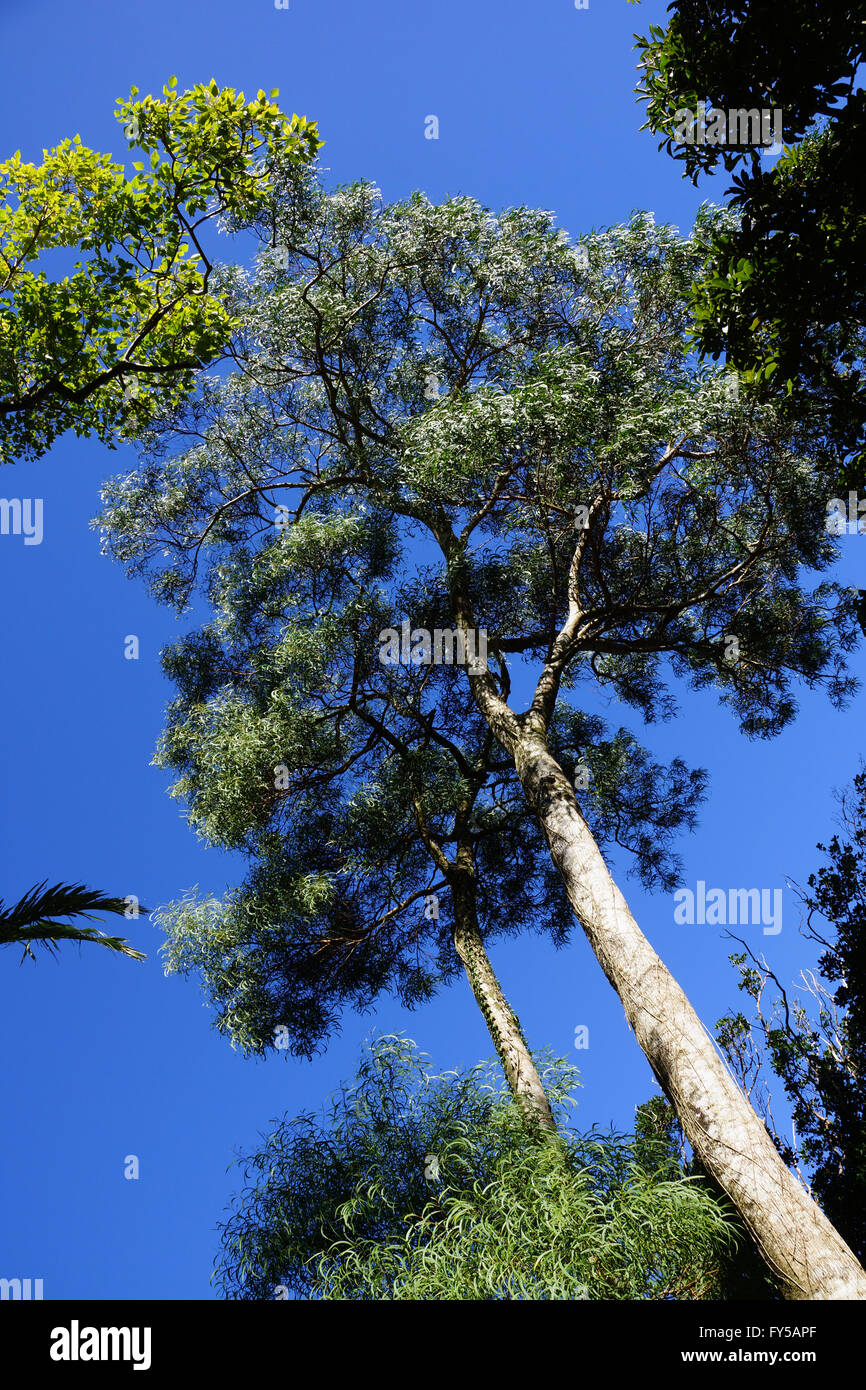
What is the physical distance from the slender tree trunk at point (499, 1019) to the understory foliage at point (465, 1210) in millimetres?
225

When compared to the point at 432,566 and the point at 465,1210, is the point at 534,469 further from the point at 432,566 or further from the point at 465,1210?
the point at 465,1210

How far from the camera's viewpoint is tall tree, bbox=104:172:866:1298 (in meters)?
9.67

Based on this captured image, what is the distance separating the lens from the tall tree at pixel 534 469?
9672 millimetres

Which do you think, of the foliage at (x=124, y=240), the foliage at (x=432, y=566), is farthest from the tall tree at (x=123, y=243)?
the foliage at (x=432, y=566)

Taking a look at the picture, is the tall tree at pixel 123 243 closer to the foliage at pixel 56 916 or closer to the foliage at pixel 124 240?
the foliage at pixel 124 240

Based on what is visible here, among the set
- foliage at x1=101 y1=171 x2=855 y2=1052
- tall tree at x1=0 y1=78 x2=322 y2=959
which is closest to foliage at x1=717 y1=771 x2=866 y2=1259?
foliage at x1=101 y1=171 x2=855 y2=1052

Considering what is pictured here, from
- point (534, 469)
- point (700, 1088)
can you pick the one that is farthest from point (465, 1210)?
point (534, 469)

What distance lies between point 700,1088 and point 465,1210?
6.40 feet

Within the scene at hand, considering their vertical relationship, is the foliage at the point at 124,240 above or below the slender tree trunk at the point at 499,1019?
above

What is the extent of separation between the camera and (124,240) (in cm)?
802

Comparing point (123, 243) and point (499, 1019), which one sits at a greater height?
point (123, 243)

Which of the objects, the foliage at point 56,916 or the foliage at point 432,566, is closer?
the foliage at point 56,916

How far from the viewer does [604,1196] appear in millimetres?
7031
